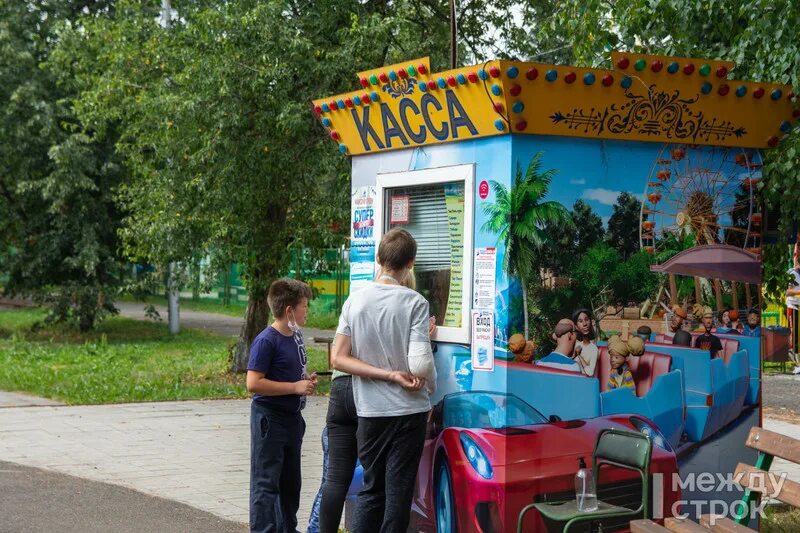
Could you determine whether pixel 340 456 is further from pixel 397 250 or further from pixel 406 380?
pixel 397 250

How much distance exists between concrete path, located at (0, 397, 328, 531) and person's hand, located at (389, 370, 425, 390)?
2.62 meters

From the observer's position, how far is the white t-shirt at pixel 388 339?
5090 millimetres

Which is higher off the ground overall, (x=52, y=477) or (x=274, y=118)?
(x=274, y=118)

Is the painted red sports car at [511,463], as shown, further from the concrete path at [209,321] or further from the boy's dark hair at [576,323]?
the concrete path at [209,321]

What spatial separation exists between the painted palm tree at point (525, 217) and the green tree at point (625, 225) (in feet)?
1.14

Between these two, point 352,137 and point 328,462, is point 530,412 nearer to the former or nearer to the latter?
point 328,462

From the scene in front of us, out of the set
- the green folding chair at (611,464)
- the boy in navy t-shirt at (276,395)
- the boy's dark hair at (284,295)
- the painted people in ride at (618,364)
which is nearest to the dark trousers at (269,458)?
the boy in navy t-shirt at (276,395)

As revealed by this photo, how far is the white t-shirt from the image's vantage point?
16.7 feet

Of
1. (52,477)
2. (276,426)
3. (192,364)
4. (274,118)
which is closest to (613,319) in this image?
(276,426)

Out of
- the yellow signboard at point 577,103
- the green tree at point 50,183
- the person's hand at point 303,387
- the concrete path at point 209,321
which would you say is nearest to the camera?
the yellow signboard at point 577,103

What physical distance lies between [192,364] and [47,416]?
235 inches

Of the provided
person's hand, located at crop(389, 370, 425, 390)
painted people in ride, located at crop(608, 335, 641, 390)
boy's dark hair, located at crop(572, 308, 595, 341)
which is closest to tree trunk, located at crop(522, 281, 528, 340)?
boy's dark hair, located at crop(572, 308, 595, 341)

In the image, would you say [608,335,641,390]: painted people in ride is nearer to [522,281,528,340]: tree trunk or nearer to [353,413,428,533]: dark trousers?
[522,281,528,340]: tree trunk

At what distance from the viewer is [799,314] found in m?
18.0
